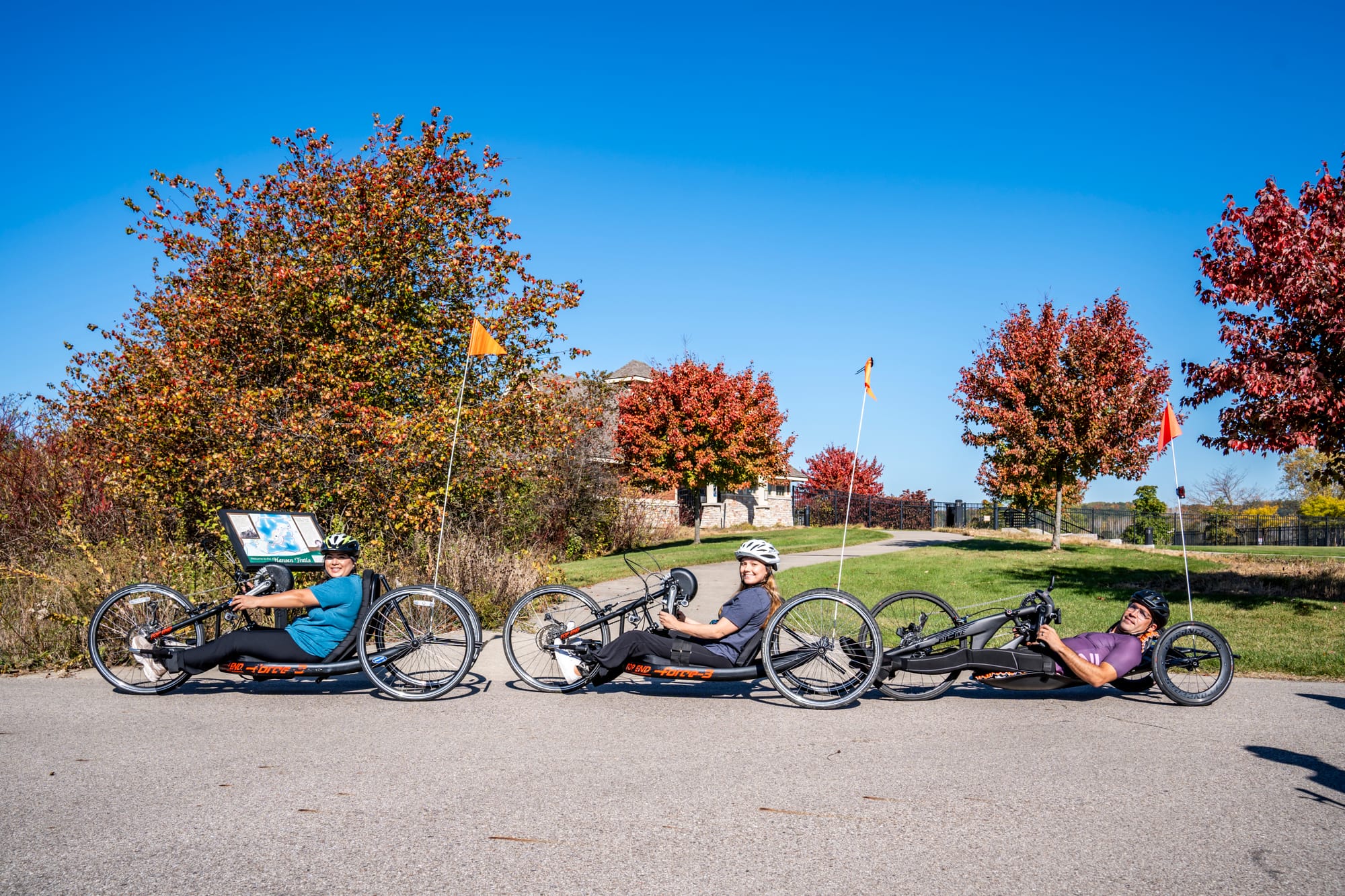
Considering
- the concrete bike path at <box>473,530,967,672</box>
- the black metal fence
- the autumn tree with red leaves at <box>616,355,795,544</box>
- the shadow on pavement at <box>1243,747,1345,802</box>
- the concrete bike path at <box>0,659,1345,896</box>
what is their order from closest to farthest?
the concrete bike path at <box>0,659,1345,896</box>, the shadow on pavement at <box>1243,747,1345,802</box>, the concrete bike path at <box>473,530,967,672</box>, the autumn tree with red leaves at <box>616,355,795,544</box>, the black metal fence

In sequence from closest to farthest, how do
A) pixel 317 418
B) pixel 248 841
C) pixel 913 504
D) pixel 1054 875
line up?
1. pixel 1054 875
2. pixel 248 841
3. pixel 317 418
4. pixel 913 504

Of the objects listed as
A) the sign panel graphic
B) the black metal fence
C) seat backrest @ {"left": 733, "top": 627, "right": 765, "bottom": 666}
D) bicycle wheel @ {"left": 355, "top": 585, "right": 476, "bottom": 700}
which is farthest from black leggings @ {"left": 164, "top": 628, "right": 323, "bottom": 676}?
the black metal fence

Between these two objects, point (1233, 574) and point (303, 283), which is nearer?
point (303, 283)

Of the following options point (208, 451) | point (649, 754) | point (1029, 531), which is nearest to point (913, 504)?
point (1029, 531)

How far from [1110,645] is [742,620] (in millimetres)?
2776

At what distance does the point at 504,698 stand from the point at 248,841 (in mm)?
3115

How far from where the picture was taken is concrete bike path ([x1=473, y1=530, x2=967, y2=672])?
8469 mm

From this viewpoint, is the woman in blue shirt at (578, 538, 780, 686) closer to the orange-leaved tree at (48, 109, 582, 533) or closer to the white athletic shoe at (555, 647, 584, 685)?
the white athletic shoe at (555, 647, 584, 685)

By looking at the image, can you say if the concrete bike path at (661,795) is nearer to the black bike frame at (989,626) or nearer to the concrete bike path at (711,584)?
the black bike frame at (989,626)

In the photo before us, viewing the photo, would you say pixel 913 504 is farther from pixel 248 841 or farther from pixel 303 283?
pixel 248 841

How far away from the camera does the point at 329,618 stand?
6758 mm

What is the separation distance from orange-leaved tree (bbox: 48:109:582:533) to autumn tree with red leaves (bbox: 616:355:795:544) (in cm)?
1708

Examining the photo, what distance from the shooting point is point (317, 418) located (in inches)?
450

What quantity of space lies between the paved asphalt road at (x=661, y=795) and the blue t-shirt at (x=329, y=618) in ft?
1.53
